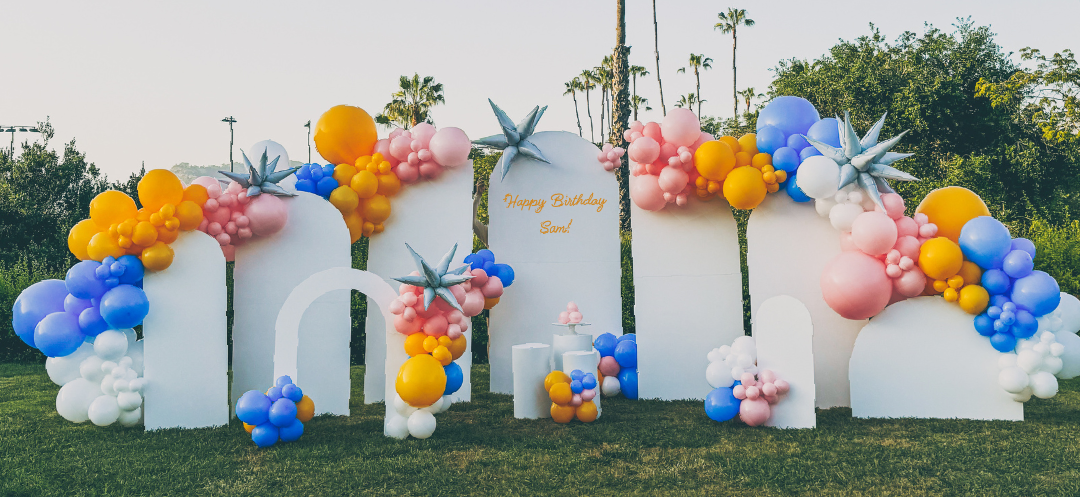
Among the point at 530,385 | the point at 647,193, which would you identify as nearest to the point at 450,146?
the point at 647,193

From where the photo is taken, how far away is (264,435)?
4953mm

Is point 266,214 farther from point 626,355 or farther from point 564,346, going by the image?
point 626,355

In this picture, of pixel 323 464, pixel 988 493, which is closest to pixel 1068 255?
pixel 988 493

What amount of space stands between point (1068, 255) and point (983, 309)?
547cm

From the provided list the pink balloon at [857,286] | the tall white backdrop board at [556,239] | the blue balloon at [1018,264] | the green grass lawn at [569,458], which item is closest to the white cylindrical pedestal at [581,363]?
the green grass lawn at [569,458]

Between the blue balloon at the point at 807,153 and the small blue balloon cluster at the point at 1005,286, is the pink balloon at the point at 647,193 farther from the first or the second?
the small blue balloon cluster at the point at 1005,286

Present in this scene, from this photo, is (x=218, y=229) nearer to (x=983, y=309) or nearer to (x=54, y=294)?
(x=54, y=294)

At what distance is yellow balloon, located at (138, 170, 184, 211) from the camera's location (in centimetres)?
555

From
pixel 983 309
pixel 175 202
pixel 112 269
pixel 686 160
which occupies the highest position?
pixel 686 160

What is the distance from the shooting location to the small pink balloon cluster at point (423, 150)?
6.94 meters

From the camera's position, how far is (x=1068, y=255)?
9680mm

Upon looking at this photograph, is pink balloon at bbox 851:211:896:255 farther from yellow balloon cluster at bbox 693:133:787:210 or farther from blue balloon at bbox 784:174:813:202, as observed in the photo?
yellow balloon cluster at bbox 693:133:787:210

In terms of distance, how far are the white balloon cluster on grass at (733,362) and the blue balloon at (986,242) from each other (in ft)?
6.11

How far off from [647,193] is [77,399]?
509 centimetres
